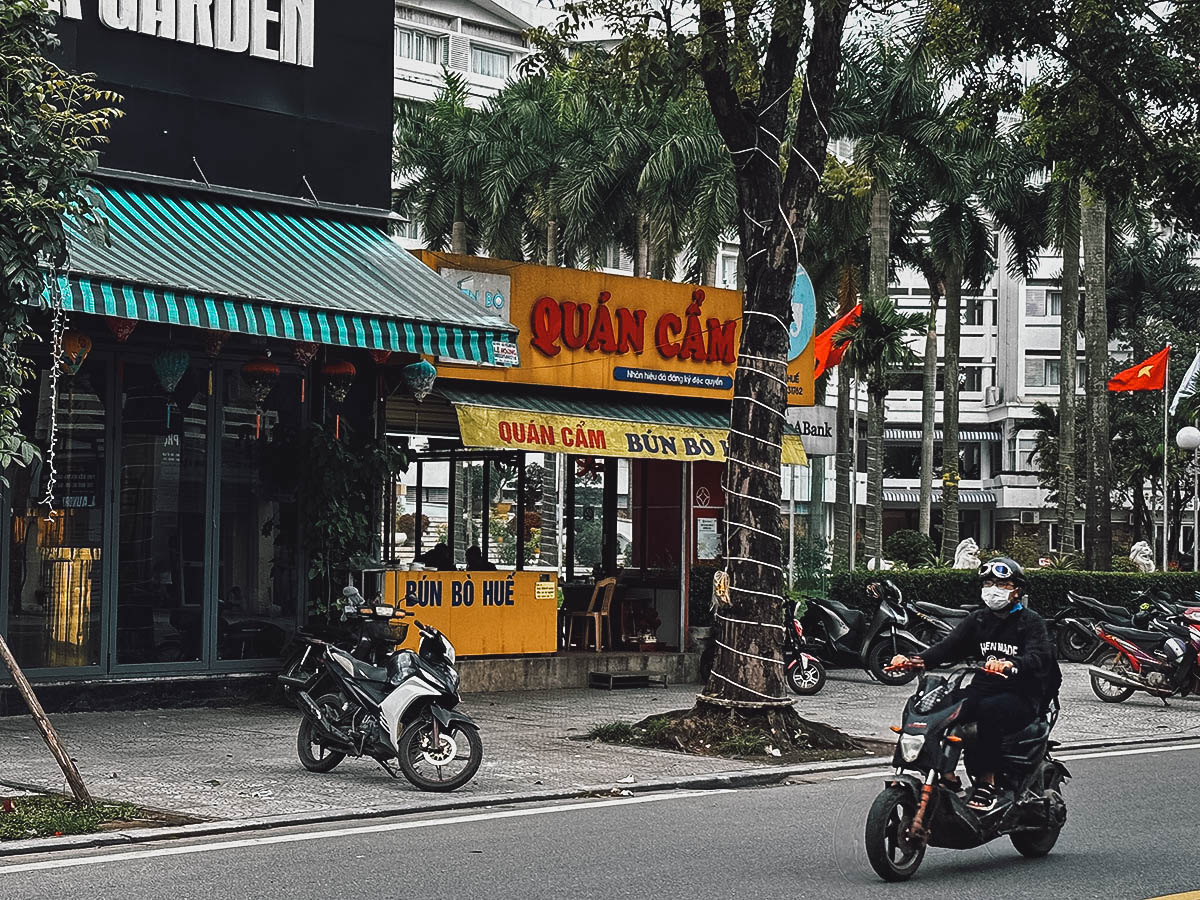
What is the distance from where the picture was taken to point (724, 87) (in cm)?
1387

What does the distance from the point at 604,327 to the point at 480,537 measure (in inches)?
122

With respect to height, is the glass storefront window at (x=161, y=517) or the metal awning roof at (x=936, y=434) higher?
the metal awning roof at (x=936, y=434)

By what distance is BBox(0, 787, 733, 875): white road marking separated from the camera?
Answer: 8273 millimetres

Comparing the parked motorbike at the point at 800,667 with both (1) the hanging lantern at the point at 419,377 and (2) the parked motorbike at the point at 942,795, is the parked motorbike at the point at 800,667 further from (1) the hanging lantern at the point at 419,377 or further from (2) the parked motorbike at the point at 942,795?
(2) the parked motorbike at the point at 942,795

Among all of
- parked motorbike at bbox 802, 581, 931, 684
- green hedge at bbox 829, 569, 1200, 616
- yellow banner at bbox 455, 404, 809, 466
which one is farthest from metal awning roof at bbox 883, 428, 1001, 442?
yellow banner at bbox 455, 404, 809, 466

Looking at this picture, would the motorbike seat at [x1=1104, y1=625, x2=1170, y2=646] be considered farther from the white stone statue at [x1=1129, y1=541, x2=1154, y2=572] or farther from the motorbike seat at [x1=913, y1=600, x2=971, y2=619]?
the white stone statue at [x1=1129, y1=541, x2=1154, y2=572]

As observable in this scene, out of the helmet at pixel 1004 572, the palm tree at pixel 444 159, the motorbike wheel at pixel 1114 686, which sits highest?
the palm tree at pixel 444 159

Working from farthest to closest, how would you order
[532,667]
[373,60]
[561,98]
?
1. [561,98]
2. [532,667]
3. [373,60]

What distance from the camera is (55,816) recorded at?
30.3ft

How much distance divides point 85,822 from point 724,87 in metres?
8.03

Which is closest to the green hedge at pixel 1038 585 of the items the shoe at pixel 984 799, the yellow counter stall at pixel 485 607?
the yellow counter stall at pixel 485 607

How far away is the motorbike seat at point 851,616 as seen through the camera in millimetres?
20719

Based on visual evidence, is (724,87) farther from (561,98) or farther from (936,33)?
(561,98)

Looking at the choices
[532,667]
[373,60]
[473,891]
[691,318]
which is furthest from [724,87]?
[473,891]
